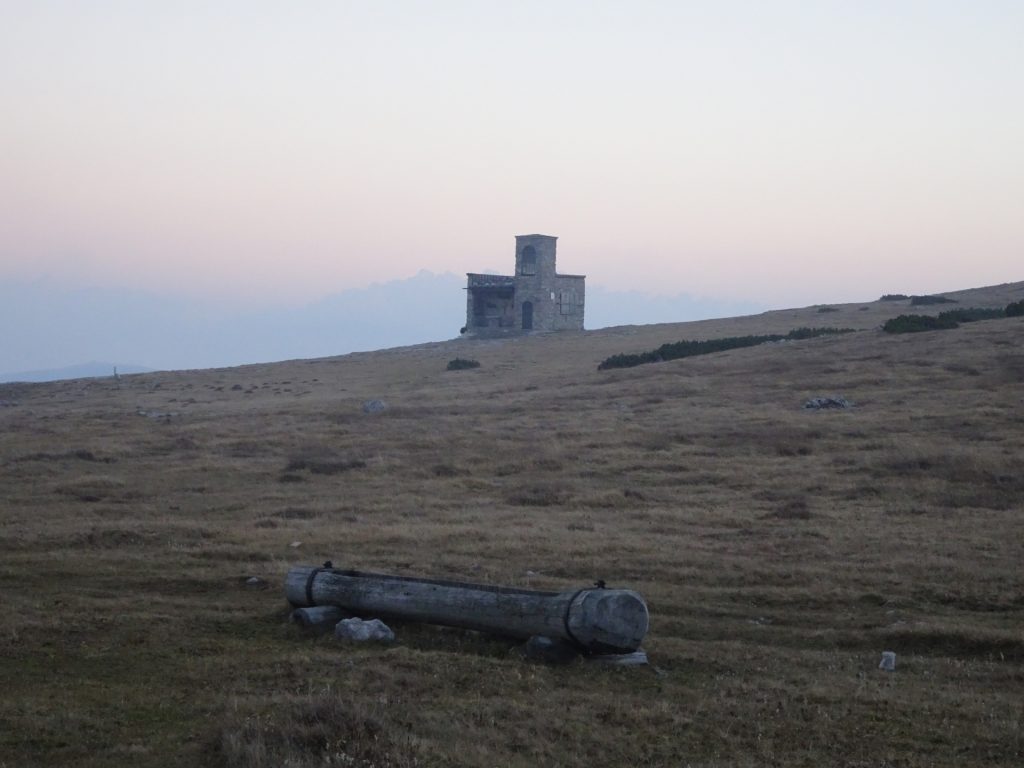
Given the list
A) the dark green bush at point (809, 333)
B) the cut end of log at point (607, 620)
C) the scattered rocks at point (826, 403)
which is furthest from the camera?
the dark green bush at point (809, 333)

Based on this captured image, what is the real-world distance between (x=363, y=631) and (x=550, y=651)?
2280 millimetres

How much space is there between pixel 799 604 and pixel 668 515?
610 centimetres

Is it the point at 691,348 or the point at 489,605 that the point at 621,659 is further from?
the point at 691,348

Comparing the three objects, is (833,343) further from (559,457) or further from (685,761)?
(685,761)

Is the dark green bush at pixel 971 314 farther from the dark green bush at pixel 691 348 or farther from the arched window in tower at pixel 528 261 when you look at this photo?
the arched window in tower at pixel 528 261

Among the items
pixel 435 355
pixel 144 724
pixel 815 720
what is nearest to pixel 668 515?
pixel 815 720

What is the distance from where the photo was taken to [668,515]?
65.4ft

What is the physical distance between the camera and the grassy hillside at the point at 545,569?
8828mm

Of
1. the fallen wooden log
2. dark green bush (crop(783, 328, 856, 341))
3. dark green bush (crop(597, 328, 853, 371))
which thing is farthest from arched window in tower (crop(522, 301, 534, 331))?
the fallen wooden log

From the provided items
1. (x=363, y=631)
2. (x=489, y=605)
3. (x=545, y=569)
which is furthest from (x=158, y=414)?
(x=489, y=605)

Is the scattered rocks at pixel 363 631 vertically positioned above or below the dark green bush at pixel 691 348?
below

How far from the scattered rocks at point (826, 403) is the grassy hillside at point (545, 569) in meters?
0.57

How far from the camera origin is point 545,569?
51.4 ft

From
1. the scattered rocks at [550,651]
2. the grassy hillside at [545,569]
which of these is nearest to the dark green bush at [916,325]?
the grassy hillside at [545,569]
